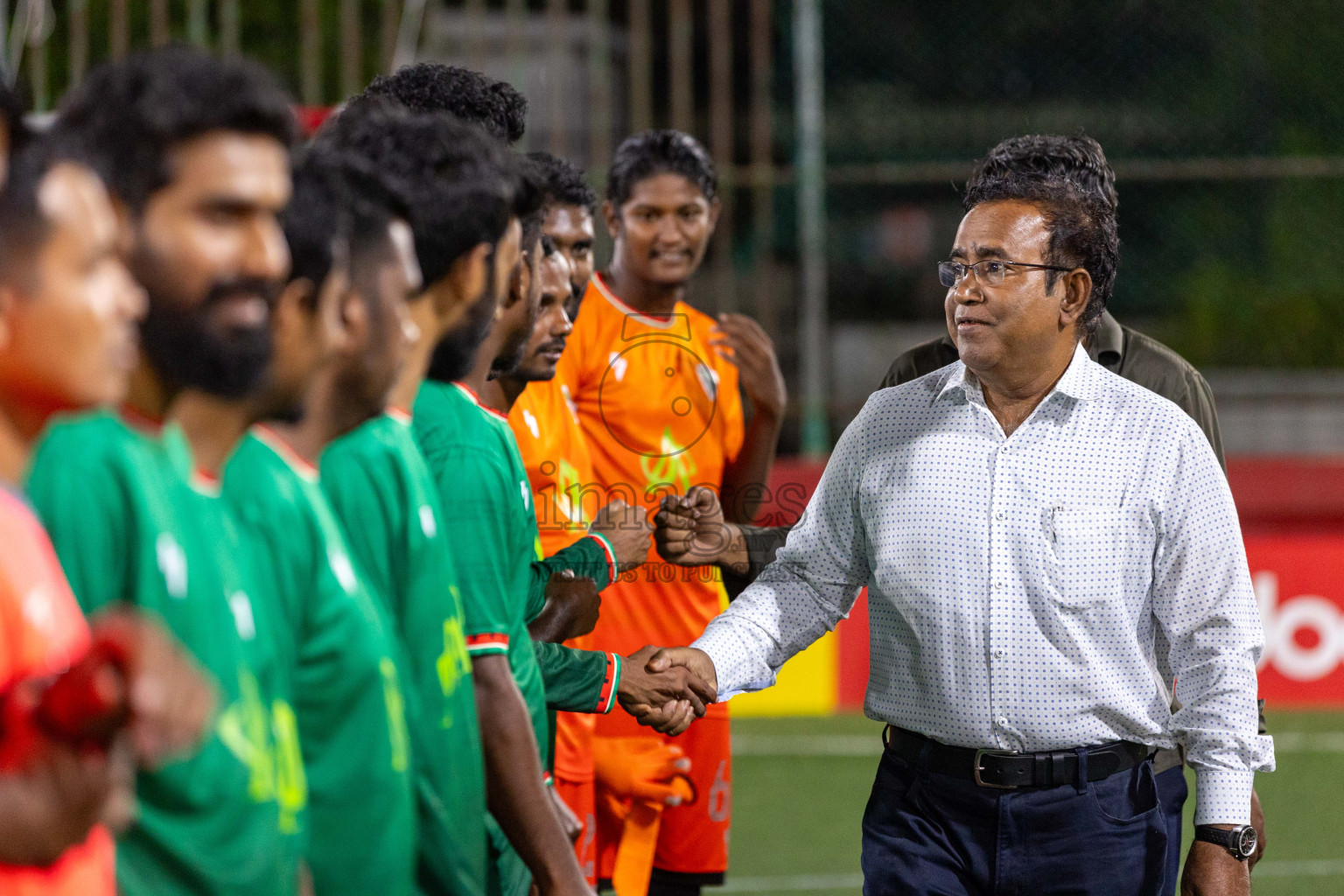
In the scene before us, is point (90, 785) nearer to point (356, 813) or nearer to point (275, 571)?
point (275, 571)

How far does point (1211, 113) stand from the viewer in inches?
578

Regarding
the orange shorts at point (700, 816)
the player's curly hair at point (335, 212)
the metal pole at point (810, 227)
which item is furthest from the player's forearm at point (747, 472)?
the metal pole at point (810, 227)

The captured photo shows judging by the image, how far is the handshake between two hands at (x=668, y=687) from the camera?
3195 mm

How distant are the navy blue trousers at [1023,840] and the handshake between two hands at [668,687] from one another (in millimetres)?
458

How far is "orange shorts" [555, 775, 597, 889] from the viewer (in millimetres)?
4125

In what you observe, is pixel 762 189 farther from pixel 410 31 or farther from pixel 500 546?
pixel 500 546

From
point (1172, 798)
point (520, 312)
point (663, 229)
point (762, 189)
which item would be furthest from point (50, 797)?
point (762, 189)

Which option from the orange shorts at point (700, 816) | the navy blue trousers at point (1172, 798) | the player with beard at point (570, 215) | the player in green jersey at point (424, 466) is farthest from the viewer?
the orange shorts at point (700, 816)

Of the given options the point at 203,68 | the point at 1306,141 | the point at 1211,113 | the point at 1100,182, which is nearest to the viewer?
the point at 203,68

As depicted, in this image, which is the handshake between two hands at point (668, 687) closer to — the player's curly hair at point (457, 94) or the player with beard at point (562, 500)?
the player with beard at point (562, 500)

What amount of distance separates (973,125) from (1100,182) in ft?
38.0

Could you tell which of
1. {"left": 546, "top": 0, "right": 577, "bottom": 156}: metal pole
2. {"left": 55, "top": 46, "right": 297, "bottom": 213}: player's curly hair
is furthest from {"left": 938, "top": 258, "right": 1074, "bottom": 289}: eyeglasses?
{"left": 546, "top": 0, "right": 577, "bottom": 156}: metal pole

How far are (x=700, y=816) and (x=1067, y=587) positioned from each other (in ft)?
6.11

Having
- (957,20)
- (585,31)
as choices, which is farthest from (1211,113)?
(585,31)
